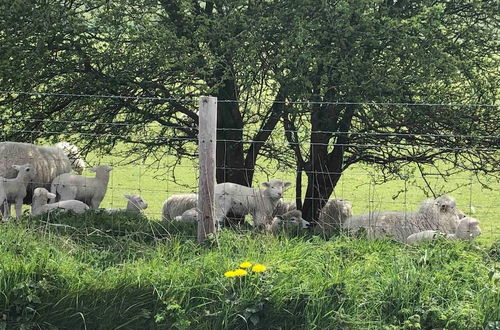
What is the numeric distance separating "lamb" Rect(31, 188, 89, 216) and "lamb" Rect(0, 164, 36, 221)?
0.33 meters

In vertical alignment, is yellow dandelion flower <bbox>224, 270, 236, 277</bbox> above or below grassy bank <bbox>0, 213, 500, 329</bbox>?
above

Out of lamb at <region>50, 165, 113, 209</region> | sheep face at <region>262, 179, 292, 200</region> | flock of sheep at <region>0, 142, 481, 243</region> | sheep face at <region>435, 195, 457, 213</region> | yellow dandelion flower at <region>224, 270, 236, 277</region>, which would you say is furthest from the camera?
lamb at <region>50, 165, 113, 209</region>

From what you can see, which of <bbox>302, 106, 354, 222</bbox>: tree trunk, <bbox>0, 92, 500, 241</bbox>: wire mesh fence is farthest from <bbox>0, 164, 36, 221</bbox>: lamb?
<bbox>302, 106, 354, 222</bbox>: tree trunk

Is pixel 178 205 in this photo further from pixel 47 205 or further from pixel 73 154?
pixel 73 154

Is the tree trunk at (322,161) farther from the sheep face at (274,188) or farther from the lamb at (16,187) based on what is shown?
the lamb at (16,187)

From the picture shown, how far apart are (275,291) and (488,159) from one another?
7254mm

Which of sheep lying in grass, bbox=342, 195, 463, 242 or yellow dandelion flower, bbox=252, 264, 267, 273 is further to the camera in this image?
sheep lying in grass, bbox=342, 195, 463, 242

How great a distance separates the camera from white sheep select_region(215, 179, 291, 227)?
36.4ft

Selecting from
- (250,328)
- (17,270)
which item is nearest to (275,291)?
(250,328)

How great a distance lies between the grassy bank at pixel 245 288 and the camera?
6449 millimetres

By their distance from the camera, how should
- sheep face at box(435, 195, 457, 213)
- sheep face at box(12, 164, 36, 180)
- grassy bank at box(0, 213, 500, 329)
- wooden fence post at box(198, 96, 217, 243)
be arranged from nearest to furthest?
1. grassy bank at box(0, 213, 500, 329)
2. wooden fence post at box(198, 96, 217, 243)
3. sheep face at box(435, 195, 457, 213)
4. sheep face at box(12, 164, 36, 180)

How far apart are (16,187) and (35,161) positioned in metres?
1.09

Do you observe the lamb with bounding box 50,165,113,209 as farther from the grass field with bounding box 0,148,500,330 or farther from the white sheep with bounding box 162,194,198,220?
the grass field with bounding box 0,148,500,330

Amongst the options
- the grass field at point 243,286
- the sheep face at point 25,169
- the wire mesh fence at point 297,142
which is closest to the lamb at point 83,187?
the wire mesh fence at point 297,142
